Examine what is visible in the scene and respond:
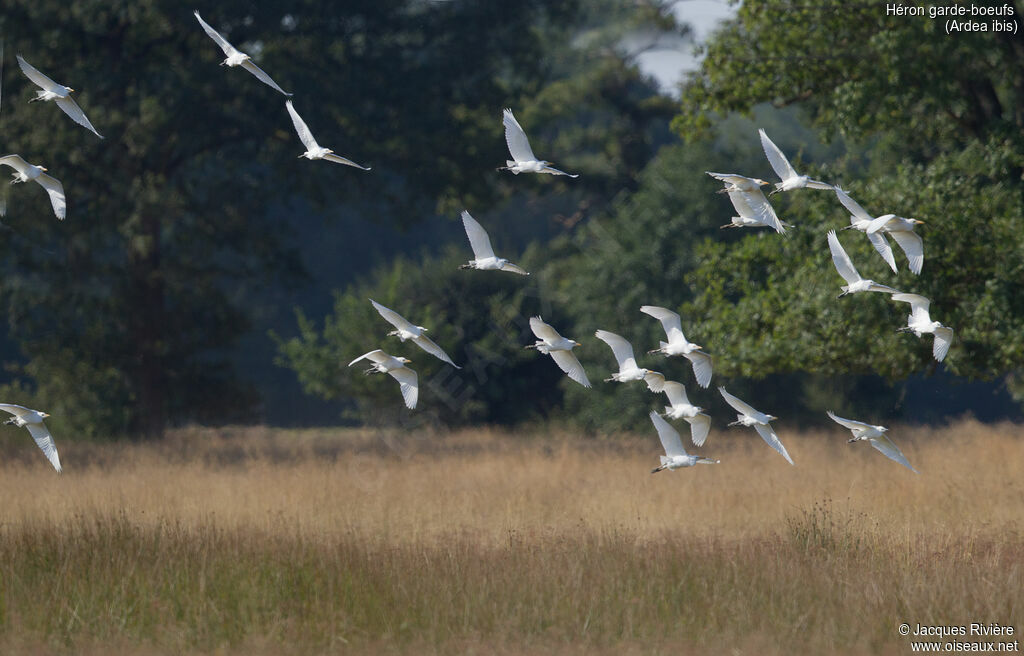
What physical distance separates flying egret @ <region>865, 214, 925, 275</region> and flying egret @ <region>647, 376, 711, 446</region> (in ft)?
5.83

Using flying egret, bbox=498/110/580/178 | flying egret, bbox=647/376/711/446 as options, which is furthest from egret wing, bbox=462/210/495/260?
flying egret, bbox=647/376/711/446

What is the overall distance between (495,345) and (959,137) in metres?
14.3

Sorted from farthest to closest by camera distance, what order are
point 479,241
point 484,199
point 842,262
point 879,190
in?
point 484,199 → point 879,190 → point 842,262 → point 479,241

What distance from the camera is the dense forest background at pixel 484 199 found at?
1334 centimetres

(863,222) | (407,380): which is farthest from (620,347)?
(863,222)

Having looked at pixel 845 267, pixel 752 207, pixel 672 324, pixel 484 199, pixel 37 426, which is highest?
pixel 484 199

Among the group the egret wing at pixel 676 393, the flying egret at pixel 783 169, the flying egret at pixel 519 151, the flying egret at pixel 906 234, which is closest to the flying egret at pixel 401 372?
the flying egret at pixel 519 151

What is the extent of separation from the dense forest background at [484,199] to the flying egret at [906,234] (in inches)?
147

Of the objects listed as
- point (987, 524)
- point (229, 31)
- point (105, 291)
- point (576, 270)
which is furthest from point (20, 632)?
point (105, 291)

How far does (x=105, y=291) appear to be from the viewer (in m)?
34.0

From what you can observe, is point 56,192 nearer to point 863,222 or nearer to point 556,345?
point 556,345

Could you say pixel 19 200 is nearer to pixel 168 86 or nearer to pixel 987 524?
pixel 168 86

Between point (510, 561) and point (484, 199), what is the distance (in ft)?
47.2

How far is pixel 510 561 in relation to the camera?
8773 mm
